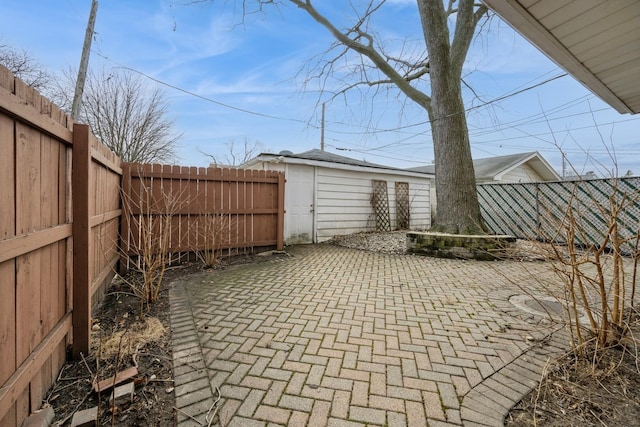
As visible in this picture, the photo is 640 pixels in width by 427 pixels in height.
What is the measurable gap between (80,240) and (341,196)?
274 inches

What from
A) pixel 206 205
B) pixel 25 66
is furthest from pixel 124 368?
pixel 25 66

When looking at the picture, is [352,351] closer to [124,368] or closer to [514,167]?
[124,368]

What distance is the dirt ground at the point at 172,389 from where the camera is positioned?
1.51m

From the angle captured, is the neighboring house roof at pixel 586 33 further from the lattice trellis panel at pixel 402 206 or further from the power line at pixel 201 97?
the power line at pixel 201 97

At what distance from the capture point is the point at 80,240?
2021 millimetres

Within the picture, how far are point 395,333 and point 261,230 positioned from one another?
165 inches

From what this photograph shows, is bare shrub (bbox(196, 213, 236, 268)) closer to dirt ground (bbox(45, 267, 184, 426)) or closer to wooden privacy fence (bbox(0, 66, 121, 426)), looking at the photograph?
dirt ground (bbox(45, 267, 184, 426))

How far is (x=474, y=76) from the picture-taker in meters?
8.38

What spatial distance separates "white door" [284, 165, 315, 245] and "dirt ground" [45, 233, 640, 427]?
4.96 metres

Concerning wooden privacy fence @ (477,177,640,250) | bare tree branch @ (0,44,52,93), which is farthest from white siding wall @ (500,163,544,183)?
bare tree branch @ (0,44,52,93)

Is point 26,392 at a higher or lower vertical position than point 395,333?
higher

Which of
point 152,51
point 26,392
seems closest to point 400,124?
point 152,51

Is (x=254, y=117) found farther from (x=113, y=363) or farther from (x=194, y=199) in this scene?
(x=113, y=363)

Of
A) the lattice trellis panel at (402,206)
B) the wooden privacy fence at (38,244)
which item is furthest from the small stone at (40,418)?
the lattice trellis panel at (402,206)
